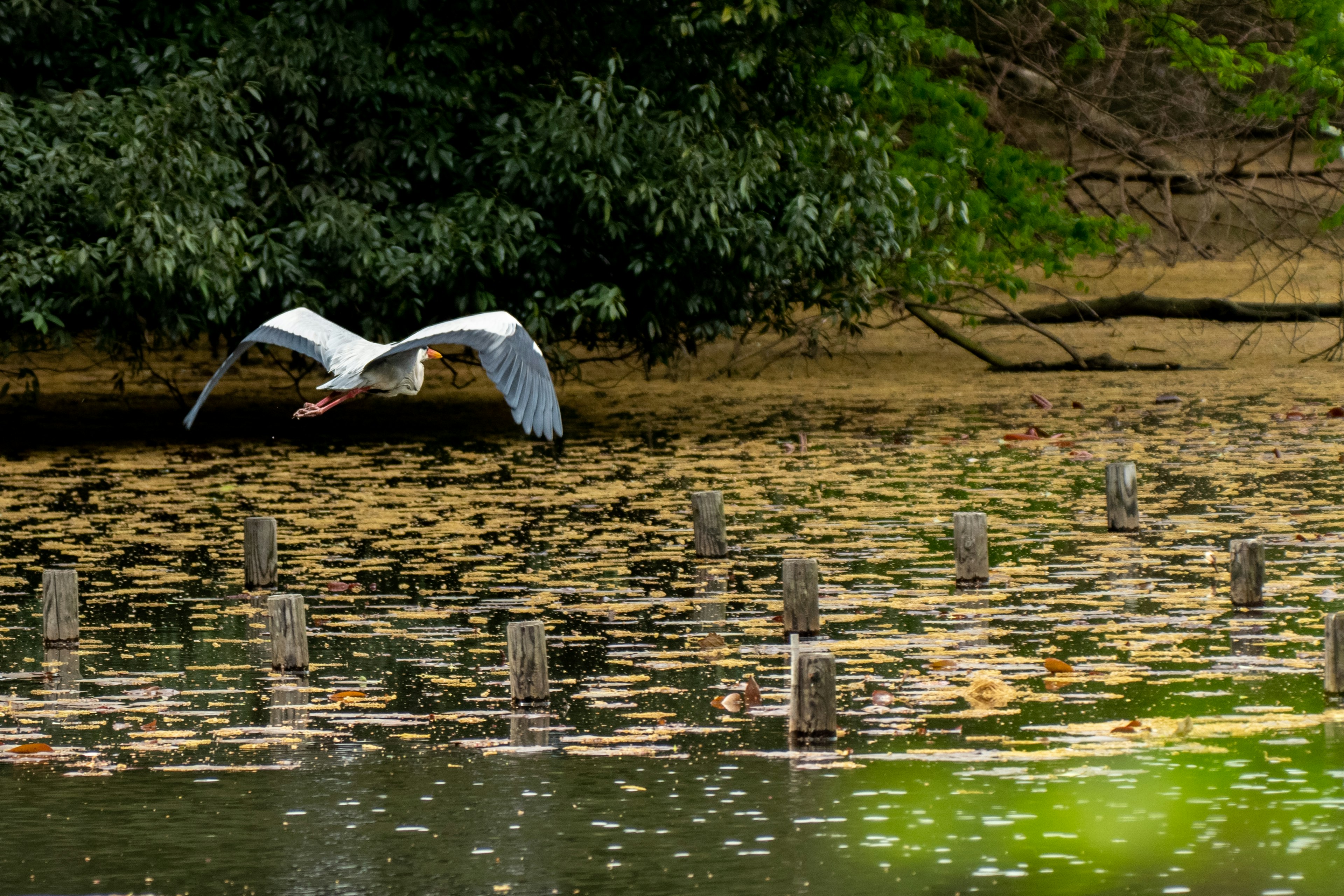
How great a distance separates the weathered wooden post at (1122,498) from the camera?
12297mm

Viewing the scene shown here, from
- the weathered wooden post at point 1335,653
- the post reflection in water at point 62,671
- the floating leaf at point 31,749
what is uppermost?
the weathered wooden post at point 1335,653

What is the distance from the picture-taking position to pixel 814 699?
25.0 ft

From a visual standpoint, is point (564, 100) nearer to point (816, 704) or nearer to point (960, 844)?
point (816, 704)

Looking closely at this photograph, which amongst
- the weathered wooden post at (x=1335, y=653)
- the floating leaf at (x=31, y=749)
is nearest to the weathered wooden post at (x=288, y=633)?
the floating leaf at (x=31, y=749)

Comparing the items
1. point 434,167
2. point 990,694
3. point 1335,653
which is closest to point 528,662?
point 990,694

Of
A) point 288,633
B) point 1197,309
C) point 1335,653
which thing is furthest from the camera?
point 1197,309

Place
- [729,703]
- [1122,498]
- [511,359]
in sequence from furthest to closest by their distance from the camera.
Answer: [1122,498]
[511,359]
[729,703]

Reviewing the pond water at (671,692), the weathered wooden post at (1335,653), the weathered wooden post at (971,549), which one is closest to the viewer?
the pond water at (671,692)

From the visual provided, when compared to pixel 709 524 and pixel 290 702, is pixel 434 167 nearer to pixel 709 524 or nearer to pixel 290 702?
pixel 709 524

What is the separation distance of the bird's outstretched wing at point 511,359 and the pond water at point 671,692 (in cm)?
106

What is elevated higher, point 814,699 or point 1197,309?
point 1197,309

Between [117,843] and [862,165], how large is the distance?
12.6 m

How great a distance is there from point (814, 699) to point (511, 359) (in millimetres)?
2760

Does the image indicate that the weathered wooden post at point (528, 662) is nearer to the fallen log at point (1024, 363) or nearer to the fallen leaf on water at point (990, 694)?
Answer: the fallen leaf on water at point (990, 694)
